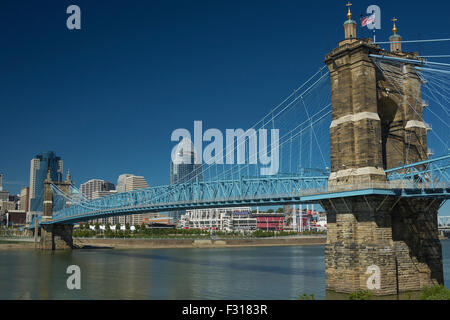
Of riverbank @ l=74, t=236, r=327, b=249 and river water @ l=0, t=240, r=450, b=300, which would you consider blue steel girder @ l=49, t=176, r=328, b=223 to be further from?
riverbank @ l=74, t=236, r=327, b=249

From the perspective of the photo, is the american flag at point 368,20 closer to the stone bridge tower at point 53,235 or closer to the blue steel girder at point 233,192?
the blue steel girder at point 233,192

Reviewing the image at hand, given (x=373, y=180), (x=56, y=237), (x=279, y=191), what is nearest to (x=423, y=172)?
(x=373, y=180)

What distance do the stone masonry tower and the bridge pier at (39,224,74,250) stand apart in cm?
8703

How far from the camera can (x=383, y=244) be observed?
3425 centimetres

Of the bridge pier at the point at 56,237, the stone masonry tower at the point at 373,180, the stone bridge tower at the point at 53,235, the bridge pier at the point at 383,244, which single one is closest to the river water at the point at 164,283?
the bridge pier at the point at 383,244

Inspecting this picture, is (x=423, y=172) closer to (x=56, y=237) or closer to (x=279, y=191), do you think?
(x=279, y=191)

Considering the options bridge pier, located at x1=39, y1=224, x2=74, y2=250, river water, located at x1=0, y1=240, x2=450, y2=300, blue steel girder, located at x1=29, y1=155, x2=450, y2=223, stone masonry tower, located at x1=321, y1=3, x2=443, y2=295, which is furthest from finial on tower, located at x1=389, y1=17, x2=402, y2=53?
bridge pier, located at x1=39, y1=224, x2=74, y2=250

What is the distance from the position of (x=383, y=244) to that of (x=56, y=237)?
93998 millimetres

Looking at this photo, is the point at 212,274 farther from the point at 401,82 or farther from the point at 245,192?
the point at 401,82

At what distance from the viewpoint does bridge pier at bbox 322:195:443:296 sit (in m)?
34.0

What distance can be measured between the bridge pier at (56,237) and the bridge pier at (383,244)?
8734 cm
